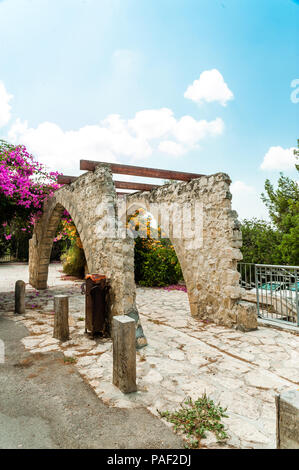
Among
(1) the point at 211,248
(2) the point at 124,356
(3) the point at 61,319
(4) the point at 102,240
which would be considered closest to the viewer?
(2) the point at 124,356

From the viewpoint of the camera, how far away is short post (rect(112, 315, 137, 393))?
259 centimetres

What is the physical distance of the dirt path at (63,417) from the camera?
191 centimetres

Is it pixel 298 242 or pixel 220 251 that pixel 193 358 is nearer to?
pixel 220 251

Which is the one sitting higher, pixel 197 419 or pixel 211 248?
pixel 211 248

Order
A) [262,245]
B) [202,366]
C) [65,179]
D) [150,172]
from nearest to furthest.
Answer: [202,366] → [150,172] → [65,179] → [262,245]

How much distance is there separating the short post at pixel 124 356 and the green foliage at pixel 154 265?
272 inches

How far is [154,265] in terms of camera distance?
32.3ft

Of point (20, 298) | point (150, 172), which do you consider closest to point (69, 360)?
point (20, 298)

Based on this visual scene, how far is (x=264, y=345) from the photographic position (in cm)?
388

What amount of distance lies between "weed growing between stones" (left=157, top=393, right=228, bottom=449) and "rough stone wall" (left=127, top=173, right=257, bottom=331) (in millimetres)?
2407

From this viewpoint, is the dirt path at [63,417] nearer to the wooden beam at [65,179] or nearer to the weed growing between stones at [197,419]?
the weed growing between stones at [197,419]

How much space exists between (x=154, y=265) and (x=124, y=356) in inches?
285

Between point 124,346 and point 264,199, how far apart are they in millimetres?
9057

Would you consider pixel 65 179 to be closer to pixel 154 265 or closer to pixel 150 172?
pixel 150 172
